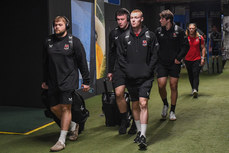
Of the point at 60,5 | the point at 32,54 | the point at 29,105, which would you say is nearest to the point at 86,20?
the point at 60,5

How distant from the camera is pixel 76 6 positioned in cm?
839

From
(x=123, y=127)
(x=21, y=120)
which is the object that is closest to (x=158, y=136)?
(x=123, y=127)

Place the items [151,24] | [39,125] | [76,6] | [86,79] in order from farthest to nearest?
[151,24] → [76,6] → [39,125] → [86,79]

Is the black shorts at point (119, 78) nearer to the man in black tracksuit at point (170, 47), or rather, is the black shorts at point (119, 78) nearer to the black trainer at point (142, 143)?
the black trainer at point (142, 143)

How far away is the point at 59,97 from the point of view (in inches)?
193

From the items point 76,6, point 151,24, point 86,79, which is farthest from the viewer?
point 151,24

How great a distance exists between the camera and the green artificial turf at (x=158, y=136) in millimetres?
4758

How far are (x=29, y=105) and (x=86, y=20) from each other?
244 centimetres

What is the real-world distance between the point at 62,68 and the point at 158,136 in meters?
1.73

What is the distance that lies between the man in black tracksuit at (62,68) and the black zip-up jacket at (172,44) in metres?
1.75

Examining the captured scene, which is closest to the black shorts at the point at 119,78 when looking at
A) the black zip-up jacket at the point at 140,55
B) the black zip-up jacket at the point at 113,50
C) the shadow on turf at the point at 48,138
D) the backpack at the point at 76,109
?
the black zip-up jacket at the point at 140,55

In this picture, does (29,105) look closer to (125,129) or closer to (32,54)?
(32,54)

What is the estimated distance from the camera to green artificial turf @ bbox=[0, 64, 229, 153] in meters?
4.76

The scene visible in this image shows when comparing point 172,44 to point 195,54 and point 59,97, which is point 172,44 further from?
point 195,54
